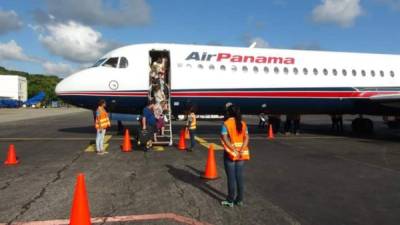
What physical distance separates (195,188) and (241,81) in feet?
32.4

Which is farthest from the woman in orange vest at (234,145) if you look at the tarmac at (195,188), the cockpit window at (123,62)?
the cockpit window at (123,62)

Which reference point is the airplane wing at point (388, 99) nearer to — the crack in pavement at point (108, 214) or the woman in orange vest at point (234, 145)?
the woman in orange vest at point (234, 145)

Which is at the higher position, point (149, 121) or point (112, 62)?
point (112, 62)

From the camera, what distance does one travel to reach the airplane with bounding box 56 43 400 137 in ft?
55.0

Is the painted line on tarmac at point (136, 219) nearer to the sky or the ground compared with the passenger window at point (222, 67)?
nearer to the ground

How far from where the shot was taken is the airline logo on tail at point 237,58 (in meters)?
17.5

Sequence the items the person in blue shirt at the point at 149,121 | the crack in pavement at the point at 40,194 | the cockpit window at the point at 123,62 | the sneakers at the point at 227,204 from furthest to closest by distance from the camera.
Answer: the cockpit window at the point at 123,62
the person in blue shirt at the point at 149,121
the sneakers at the point at 227,204
the crack in pavement at the point at 40,194

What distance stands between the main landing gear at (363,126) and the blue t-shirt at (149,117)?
14.3 meters

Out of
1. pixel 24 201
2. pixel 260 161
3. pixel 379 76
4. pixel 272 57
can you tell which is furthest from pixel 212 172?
pixel 379 76

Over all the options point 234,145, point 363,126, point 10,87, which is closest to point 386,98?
point 363,126

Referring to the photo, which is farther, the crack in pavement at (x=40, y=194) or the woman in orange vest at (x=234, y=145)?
the woman in orange vest at (x=234, y=145)

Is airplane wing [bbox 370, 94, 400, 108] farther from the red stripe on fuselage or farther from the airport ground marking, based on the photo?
the airport ground marking

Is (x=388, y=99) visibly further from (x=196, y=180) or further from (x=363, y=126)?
(x=196, y=180)

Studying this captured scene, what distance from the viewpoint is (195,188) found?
334 inches
